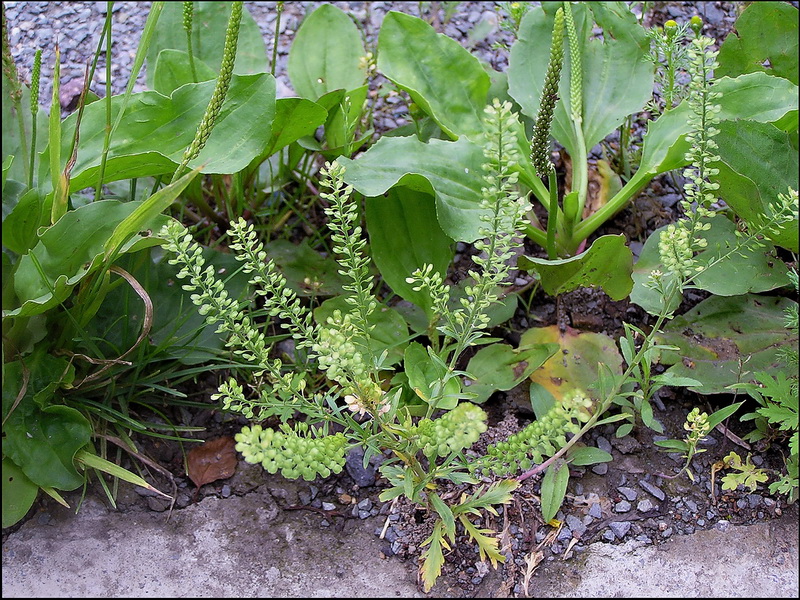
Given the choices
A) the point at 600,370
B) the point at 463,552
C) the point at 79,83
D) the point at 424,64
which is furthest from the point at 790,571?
the point at 79,83

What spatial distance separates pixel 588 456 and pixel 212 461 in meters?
0.90

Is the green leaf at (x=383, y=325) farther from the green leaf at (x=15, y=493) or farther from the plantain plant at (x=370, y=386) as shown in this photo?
the green leaf at (x=15, y=493)

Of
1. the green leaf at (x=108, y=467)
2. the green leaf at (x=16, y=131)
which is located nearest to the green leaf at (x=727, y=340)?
the green leaf at (x=108, y=467)

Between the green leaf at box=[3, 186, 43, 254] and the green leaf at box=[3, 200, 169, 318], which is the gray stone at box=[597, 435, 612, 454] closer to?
the green leaf at box=[3, 200, 169, 318]

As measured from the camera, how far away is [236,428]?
72.5 inches

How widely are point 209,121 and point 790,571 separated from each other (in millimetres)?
1511

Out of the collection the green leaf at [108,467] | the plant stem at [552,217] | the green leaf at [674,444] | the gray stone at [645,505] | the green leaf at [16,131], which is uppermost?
the green leaf at [16,131]

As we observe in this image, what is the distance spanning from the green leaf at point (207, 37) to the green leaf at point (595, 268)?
3.53 feet

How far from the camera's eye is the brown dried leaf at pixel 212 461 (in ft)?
5.73

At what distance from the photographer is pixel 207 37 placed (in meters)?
2.25

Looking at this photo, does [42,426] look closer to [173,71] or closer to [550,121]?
[173,71]

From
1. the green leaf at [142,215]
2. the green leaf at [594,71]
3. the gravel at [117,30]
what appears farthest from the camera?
the gravel at [117,30]

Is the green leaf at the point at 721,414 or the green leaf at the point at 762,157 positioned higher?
the green leaf at the point at 762,157

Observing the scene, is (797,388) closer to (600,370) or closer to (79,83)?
(600,370)
